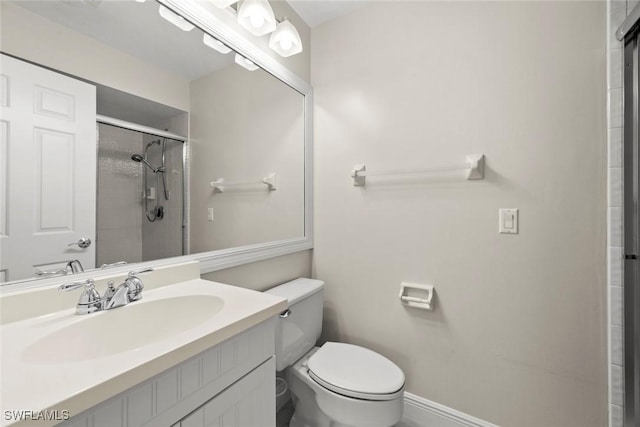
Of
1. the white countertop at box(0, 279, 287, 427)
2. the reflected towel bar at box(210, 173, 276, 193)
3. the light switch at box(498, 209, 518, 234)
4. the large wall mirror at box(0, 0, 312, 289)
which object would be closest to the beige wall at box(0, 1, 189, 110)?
the large wall mirror at box(0, 0, 312, 289)

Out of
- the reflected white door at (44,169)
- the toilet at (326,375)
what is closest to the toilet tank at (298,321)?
the toilet at (326,375)

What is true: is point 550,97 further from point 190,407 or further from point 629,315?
point 190,407

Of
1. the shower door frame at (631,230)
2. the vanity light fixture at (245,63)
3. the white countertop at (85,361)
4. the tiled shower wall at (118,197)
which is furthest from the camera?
the vanity light fixture at (245,63)

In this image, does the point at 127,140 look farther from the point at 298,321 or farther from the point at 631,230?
the point at 631,230

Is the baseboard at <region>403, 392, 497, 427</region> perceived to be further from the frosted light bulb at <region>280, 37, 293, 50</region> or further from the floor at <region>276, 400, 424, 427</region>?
the frosted light bulb at <region>280, 37, 293, 50</region>

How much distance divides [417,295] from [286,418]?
99cm

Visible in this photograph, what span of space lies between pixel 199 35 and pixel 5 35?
622 millimetres

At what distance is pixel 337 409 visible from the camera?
1.13 meters

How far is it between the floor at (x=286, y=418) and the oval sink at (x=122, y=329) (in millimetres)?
1020

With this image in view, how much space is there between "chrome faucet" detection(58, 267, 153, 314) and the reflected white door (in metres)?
0.11

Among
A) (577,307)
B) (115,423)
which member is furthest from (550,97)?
(115,423)

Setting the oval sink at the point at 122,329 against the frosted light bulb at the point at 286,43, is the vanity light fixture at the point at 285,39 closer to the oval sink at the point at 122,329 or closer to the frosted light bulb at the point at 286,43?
the frosted light bulb at the point at 286,43

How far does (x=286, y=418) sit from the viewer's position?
1508mm

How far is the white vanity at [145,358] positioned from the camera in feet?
1.47
